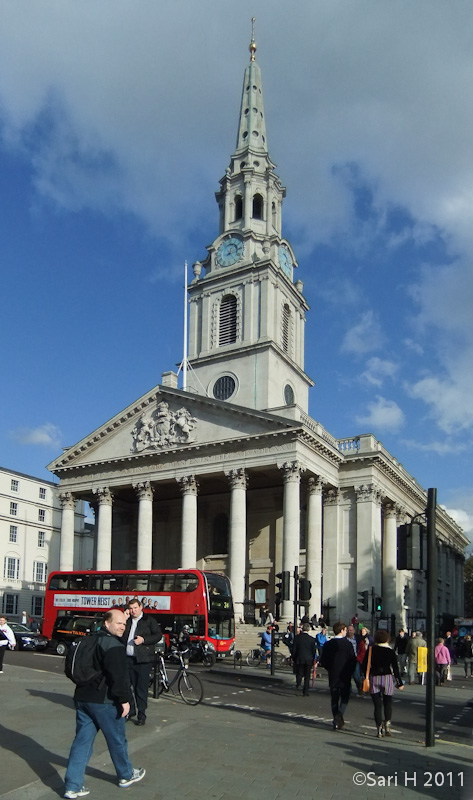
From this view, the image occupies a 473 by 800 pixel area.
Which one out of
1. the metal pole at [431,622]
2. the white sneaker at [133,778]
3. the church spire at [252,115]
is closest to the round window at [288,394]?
the church spire at [252,115]

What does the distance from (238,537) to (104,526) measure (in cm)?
1092

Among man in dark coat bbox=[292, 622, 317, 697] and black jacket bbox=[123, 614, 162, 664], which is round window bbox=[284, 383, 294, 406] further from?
black jacket bbox=[123, 614, 162, 664]

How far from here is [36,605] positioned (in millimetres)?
66062

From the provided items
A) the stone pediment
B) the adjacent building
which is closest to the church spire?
the stone pediment

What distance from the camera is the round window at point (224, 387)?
53281 millimetres

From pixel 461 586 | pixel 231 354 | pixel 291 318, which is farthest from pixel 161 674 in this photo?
pixel 461 586

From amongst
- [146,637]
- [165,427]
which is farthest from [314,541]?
[146,637]

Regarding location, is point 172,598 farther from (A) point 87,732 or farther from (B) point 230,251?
(B) point 230,251

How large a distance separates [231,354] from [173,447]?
991cm

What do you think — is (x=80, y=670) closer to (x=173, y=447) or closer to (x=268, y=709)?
(x=268, y=709)

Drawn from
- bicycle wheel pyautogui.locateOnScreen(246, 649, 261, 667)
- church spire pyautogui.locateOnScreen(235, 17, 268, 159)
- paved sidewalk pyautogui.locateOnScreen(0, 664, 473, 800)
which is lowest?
bicycle wheel pyautogui.locateOnScreen(246, 649, 261, 667)

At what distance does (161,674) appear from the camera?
16.1 m

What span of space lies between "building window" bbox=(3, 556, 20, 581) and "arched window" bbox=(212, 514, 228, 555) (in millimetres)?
22403

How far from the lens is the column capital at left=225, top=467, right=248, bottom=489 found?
142 feet
